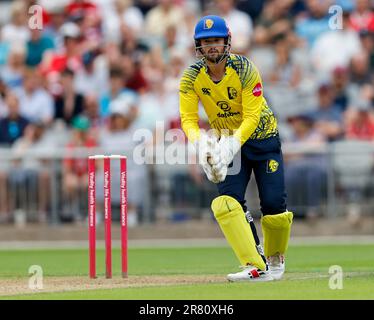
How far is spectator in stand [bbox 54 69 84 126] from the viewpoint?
21844 mm

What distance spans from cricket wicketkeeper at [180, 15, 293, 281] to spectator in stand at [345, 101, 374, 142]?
8818mm

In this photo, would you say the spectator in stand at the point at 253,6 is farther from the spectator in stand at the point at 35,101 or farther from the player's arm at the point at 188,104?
the player's arm at the point at 188,104

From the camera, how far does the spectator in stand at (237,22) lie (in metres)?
22.3

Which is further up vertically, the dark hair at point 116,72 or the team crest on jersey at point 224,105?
the dark hair at point 116,72

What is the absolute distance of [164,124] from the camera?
2070cm

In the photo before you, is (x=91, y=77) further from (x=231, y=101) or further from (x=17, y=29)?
(x=231, y=101)

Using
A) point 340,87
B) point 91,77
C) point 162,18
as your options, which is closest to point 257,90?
point 340,87

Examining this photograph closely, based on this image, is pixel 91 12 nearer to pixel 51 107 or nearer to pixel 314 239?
pixel 51 107

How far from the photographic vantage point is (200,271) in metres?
13.5
